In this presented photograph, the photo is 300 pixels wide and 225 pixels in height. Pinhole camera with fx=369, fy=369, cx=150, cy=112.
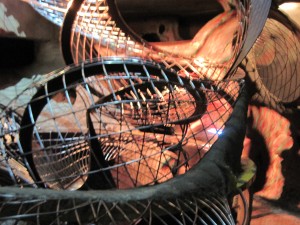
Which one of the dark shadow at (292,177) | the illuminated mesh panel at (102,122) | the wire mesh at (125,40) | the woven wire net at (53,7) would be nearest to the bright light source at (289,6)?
the wire mesh at (125,40)

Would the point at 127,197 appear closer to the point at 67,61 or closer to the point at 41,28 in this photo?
the point at 67,61

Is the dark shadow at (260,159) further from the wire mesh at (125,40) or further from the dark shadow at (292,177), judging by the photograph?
the wire mesh at (125,40)

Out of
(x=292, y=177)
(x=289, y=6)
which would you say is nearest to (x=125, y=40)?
(x=289, y=6)

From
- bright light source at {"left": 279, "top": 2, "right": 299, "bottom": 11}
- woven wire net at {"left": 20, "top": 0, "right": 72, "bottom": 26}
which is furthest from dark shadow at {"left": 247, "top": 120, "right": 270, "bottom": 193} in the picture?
woven wire net at {"left": 20, "top": 0, "right": 72, "bottom": 26}

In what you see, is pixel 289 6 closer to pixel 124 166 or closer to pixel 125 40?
pixel 125 40

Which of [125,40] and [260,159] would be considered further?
[125,40]

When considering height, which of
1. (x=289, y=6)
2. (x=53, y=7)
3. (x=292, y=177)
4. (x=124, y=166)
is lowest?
(x=292, y=177)

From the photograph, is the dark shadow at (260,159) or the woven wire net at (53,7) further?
the woven wire net at (53,7)

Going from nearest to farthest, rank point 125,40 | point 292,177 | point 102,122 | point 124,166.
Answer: point 124,166 → point 102,122 → point 292,177 → point 125,40

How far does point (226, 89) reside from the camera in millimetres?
854

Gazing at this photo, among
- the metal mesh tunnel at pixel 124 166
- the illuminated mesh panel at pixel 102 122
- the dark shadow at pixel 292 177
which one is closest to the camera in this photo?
the metal mesh tunnel at pixel 124 166

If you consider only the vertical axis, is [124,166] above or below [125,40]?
Answer: below

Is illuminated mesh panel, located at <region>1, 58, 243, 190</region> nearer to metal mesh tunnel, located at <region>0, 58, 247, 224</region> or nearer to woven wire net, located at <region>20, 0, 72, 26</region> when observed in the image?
metal mesh tunnel, located at <region>0, 58, 247, 224</region>

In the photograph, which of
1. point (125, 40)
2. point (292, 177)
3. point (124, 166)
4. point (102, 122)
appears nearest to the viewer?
point (124, 166)
